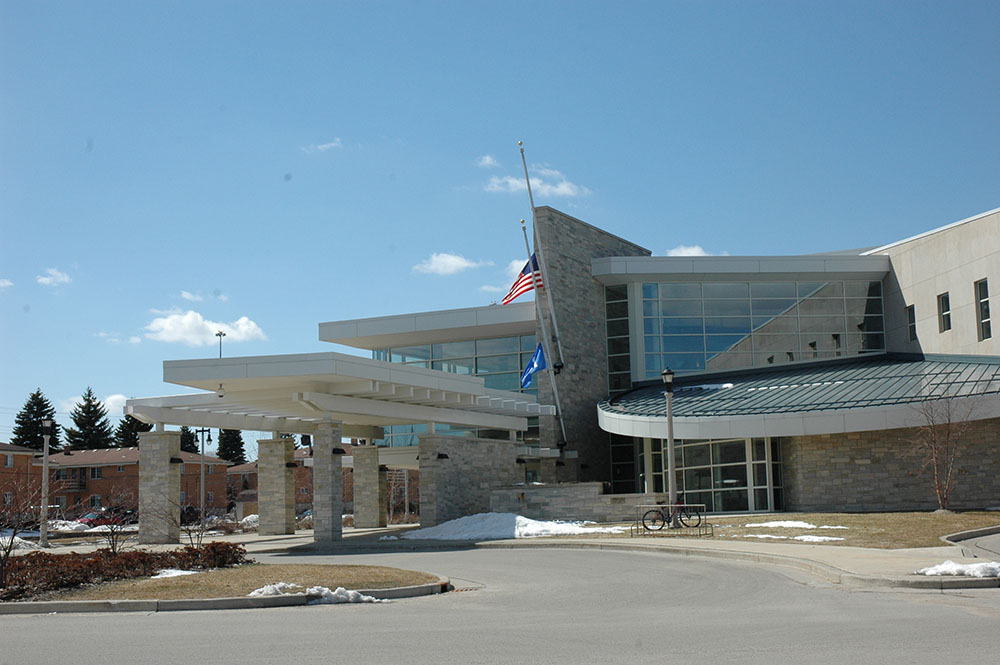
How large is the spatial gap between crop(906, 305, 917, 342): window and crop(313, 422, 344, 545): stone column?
2313 cm

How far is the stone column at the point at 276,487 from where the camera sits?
39.0 meters

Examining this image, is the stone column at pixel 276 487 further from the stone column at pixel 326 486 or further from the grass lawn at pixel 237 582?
the grass lawn at pixel 237 582

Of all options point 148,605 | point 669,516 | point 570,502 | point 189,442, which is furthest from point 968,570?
point 189,442

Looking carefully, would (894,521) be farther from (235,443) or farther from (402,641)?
(235,443)

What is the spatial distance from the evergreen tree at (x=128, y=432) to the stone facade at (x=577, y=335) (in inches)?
2439

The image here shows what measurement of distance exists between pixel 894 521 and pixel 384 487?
2378 centimetres

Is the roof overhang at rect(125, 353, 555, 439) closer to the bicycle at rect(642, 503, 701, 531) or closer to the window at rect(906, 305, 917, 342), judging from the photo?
the bicycle at rect(642, 503, 701, 531)

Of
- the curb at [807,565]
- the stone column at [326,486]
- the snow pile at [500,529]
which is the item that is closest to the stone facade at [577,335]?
the snow pile at [500,529]

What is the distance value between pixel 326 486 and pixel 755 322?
66.6 feet

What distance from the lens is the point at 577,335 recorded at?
1592 inches

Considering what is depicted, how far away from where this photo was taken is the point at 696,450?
113ft

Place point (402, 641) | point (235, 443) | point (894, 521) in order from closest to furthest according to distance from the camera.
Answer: point (402, 641)
point (894, 521)
point (235, 443)

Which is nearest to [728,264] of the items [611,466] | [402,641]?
[611,466]

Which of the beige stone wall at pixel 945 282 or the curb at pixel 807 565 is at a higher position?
the beige stone wall at pixel 945 282
